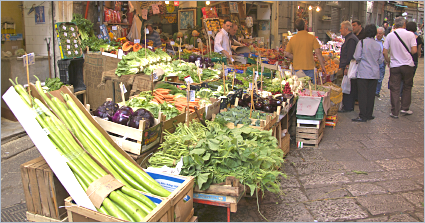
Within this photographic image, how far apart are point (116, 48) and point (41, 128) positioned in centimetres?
518

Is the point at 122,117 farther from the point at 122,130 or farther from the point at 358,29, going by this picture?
the point at 358,29

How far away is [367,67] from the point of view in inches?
277

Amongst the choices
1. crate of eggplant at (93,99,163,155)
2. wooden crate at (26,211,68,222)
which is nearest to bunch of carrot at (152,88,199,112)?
crate of eggplant at (93,99,163,155)

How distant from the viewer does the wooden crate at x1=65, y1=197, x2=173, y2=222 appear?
209 centimetres

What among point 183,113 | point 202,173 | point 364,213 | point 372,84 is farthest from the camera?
point 372,84

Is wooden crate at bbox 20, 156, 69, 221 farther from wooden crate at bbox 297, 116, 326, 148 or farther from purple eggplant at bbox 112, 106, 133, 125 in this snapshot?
wooden crate at bbox 297, 116, 326, 148

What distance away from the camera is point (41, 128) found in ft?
8.34

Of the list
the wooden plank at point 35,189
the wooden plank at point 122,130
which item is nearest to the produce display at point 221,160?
the wooden plank at point 122,130

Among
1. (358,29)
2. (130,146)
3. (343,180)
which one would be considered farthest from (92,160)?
(358,29)

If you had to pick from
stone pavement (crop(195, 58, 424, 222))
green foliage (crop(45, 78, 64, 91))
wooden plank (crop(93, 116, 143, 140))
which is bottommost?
stone pavement (crop(195, 58, 424, 222))

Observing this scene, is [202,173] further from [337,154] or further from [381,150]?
[381,150]

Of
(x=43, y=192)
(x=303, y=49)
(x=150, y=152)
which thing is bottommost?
(x=43, y=192)

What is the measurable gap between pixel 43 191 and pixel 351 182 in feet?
12.3

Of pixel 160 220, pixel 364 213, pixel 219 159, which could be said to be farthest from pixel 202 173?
pixel 364 213
